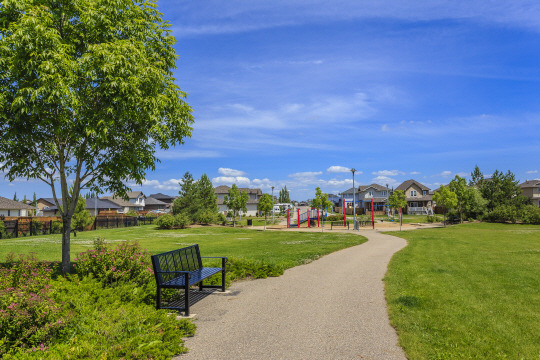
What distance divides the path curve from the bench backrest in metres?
0.89

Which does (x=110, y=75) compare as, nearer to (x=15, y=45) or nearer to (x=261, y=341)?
(x=15, y=45)

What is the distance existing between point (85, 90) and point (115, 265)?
419 cm

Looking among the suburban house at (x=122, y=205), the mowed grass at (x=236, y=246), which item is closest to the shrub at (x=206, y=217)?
the mowed grass at (x=236, y=246)

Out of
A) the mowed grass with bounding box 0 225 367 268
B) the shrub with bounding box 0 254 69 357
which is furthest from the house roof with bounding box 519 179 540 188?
the shrub with bounding box 0 254 69 357

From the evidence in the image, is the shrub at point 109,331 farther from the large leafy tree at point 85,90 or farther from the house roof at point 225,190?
the house roof at point 225,190

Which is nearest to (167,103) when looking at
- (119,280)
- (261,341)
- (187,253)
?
(187,253)

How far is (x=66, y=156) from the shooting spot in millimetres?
10242

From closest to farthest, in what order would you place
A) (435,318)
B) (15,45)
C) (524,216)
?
1. (435,318)
2. (15,45)
3. (524,216)

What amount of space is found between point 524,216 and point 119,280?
1745 inches

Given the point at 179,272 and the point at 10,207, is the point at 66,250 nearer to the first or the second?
the point at 179,272

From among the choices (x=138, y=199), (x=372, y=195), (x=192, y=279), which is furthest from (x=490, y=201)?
(x=138, y=199)

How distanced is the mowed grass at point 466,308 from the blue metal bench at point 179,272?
385 centimetres

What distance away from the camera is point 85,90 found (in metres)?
8.66

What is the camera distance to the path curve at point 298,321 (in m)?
5.07
